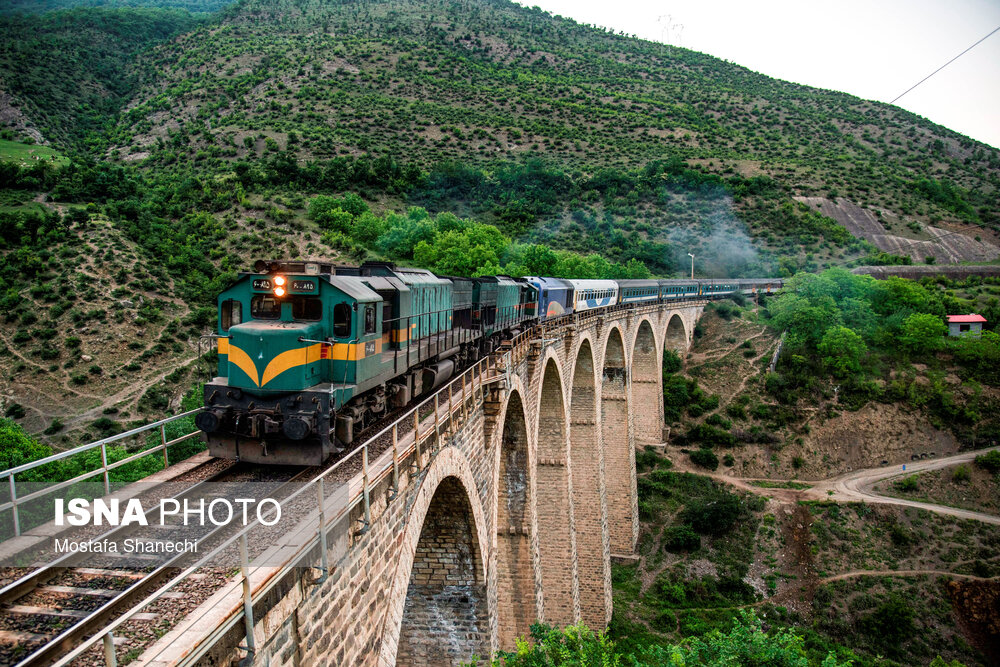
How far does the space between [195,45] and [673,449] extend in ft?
231

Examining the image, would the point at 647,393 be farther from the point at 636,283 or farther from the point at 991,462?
the point at 991,462

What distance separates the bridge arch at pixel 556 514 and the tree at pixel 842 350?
26.7 m

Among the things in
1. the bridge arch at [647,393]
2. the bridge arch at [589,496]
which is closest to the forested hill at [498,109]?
the bridge arch at [647,393]

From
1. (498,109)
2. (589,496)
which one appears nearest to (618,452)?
Answer: (589,496)

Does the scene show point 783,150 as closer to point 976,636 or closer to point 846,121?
point 846,121

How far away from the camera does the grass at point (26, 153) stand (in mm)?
37531

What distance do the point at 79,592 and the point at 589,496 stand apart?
878 inches

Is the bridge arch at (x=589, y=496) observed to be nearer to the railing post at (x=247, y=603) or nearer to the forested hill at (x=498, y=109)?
the railing post at (x=247, y=603)

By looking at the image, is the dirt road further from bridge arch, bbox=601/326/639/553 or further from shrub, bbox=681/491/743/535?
bridge arch, bbox=601/326/639/553

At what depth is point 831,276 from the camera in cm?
4353

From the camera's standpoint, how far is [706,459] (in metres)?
35.5

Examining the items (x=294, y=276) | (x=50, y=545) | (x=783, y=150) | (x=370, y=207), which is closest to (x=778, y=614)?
(x=294, y=276)

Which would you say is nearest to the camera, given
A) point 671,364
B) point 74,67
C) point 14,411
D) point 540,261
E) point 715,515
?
point 14,411

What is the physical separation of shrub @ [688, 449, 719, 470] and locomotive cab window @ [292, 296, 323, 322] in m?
32.0
